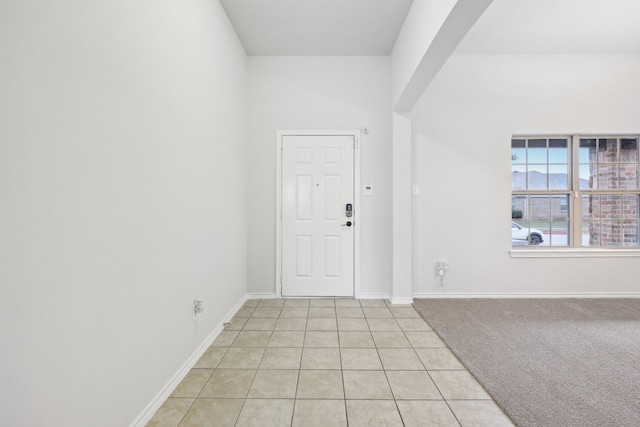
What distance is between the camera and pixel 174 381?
184 centimetres

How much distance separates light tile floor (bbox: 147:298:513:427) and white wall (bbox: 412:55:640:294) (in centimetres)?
135

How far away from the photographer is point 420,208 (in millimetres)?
3607

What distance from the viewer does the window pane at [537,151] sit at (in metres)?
3.67

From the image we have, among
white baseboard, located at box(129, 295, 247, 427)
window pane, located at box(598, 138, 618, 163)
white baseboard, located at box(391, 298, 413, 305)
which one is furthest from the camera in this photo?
window pane, located at box(598, 138, 618, 163)

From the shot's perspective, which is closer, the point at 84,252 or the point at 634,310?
the point at 84,252

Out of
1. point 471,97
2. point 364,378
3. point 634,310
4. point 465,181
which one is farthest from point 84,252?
point 634,310

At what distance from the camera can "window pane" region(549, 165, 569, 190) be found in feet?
12.0

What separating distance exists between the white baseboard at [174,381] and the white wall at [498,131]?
8.25 ft

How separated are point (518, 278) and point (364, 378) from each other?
107 inches

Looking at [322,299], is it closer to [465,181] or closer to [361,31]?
[465,181]

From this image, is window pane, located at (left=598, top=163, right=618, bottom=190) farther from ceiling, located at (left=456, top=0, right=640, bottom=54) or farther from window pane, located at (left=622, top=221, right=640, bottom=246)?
ceiling, located at (left=456, top=0, right=640, bottom=54)

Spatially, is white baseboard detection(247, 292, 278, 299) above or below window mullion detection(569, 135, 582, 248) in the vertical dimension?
below

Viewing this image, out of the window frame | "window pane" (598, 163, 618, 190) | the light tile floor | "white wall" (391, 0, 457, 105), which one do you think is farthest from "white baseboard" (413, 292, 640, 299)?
"white wall" (391, 0, 457, 105)

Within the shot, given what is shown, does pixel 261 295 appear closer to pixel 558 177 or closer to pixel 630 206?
pixel 558 177
